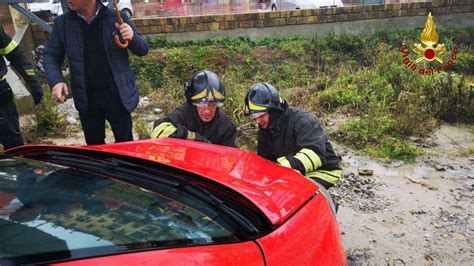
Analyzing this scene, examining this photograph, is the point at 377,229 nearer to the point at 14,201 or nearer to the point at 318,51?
the point at 14,201

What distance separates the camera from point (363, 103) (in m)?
5.59

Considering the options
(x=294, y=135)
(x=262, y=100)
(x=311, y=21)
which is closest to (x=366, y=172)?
(x=294, y=135)

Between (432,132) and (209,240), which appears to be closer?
(209,240)

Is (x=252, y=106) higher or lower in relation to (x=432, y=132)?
higher

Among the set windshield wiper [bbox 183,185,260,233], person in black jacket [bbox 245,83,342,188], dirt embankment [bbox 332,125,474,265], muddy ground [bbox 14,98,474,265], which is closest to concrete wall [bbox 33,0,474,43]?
muddy ground [bbox 14,98,474,265]

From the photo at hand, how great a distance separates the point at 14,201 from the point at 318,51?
7.20 m

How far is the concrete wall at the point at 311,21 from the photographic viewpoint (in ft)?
26.7

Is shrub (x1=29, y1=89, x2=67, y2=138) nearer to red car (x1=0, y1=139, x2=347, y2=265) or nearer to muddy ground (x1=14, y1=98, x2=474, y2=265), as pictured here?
muddy ground (x1=14, y1=98, x2=474, y2=265)

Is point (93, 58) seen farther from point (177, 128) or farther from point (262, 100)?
point (262, 100)

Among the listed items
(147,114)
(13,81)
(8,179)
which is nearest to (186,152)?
(8,179)

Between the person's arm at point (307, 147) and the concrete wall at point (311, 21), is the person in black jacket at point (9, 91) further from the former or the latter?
the concrete wall at point (311, 21)

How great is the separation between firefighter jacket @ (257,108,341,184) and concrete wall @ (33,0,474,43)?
598cm

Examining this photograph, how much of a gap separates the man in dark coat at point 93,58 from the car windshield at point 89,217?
1319 mm

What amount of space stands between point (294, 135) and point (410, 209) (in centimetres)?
148
